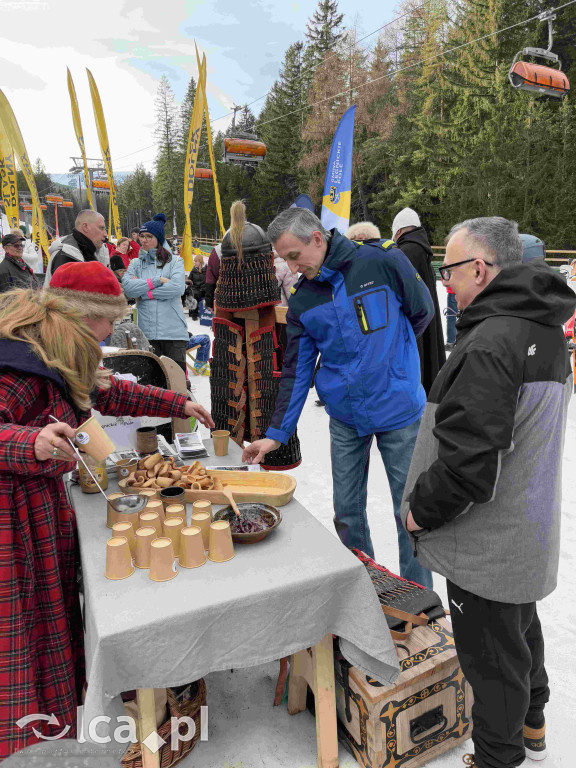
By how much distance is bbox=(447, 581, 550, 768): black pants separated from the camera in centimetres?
140

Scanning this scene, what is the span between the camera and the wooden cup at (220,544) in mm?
1542

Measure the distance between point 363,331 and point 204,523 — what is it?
3.36 feet

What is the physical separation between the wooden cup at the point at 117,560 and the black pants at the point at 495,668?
3.06 feet

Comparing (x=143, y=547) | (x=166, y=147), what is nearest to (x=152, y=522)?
(x=143, y=547)

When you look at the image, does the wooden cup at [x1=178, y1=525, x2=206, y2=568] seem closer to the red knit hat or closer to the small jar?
the small jar

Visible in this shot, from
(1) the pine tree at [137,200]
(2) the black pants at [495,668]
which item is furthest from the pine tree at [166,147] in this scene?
(2) the black pants at [495,668]

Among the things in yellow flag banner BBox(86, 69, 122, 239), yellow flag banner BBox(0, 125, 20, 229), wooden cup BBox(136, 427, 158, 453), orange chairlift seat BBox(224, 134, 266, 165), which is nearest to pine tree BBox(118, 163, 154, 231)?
orange chairlift seat BBox(224, 134, 266, 165)

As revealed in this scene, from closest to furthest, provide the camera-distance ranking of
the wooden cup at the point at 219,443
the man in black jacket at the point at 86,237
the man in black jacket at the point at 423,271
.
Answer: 1. the wooden cup at the point at 219,443
2. the man in black jacket at the point at 423,271
3. the man in black jacket at the point at 86,237

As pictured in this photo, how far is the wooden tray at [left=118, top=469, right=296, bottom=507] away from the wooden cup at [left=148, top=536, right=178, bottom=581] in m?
0.41

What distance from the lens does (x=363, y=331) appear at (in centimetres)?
217

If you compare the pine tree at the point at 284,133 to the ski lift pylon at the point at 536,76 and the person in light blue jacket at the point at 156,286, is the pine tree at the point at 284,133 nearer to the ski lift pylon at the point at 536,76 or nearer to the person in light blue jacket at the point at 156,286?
the ski lift pylon at the point at 536,76

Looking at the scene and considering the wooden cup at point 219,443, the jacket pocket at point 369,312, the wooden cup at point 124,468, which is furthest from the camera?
the wooden cup at point 219,443

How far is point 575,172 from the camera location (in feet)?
65.0

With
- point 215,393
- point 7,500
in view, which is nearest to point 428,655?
point 7,500
